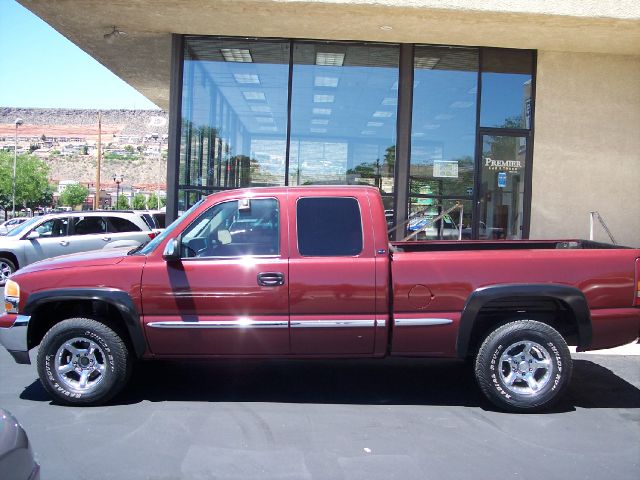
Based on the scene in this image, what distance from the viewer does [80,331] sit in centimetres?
529

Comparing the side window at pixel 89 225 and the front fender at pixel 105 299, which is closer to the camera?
the front fender at pixel 105 299

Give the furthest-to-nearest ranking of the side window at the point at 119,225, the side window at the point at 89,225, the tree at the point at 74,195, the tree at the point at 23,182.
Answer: the tree at the point at 74,195
the tree at the point at 23,182
the side window at the point at 119,225
the side window at the point at 89,225

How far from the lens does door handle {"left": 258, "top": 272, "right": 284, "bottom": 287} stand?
524 centimetres

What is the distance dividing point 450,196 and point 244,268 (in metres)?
7.75

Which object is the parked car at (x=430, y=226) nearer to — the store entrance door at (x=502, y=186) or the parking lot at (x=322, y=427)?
the store entrance door at (x=502, y=186)

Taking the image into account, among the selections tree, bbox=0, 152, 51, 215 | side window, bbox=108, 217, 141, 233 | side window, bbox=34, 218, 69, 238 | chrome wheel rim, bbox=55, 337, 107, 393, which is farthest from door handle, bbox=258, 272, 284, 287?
tree, bbox=0, 152, 51, 215

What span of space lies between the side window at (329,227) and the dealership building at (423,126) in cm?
668

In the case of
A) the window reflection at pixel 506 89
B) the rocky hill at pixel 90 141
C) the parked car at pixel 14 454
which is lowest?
the parked car at pixel 14 454

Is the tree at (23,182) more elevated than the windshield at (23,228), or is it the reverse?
the tree at (23,182)

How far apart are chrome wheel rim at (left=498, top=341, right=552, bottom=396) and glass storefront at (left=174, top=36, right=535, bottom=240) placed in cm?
679

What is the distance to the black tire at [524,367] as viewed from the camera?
528cm

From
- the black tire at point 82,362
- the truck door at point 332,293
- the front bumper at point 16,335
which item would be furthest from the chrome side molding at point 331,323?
the front bumper at point 16,335

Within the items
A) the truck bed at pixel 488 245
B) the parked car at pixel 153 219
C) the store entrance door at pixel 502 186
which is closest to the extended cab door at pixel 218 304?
the truck bed at pixel 488 245

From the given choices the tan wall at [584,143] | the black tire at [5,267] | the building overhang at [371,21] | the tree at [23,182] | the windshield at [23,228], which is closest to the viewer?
the building overhang at [371,21]
